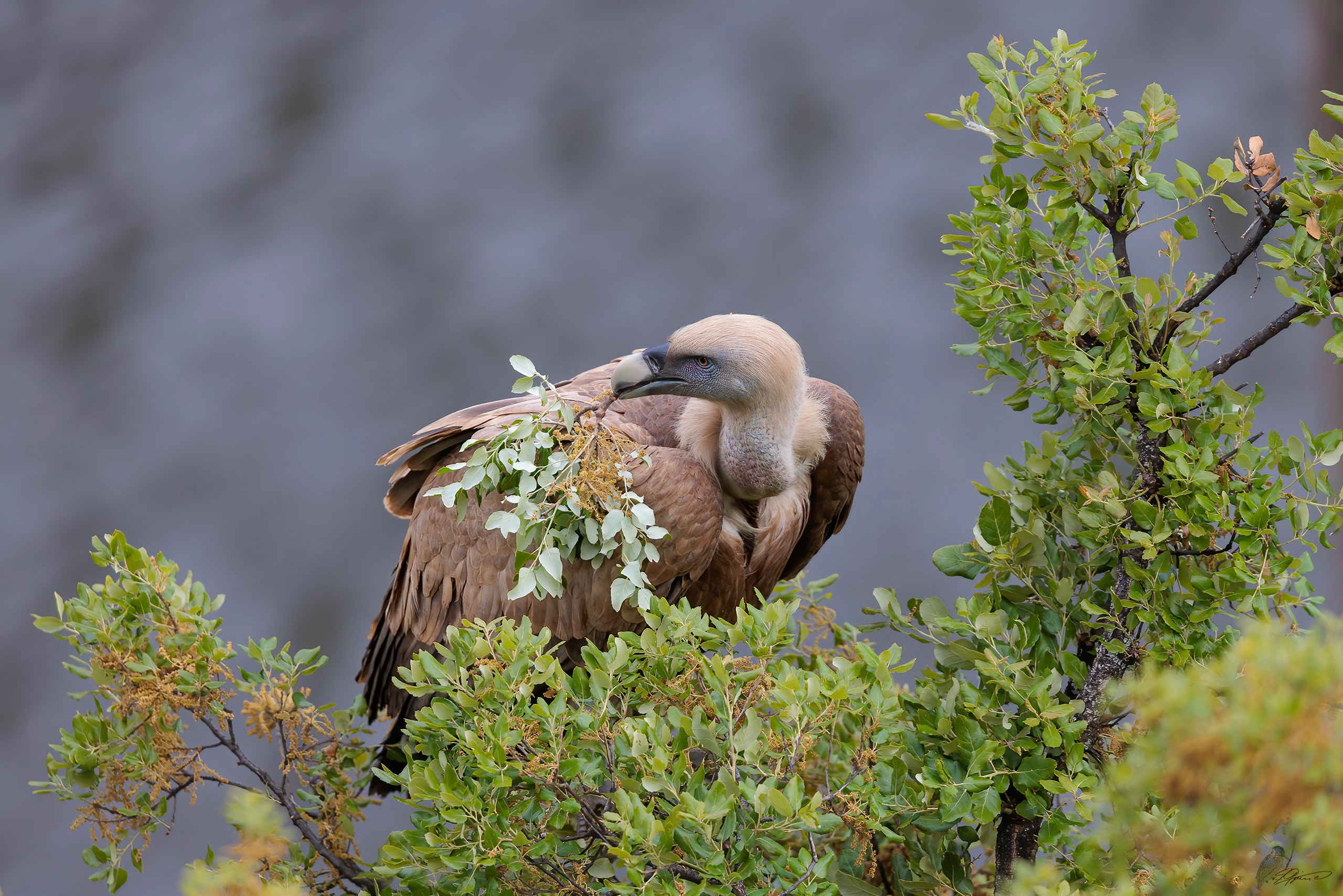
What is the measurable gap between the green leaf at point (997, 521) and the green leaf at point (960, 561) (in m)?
0.04

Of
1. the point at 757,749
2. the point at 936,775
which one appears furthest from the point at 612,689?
the point at 936,775

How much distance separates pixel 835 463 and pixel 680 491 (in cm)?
42

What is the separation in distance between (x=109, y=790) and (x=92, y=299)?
119 inches

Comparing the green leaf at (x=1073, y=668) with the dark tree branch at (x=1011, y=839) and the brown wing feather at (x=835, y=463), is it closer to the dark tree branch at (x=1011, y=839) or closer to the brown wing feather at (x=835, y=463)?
the dark tree branch at (x=1011, y=839)

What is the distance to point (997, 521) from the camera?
4.05ft

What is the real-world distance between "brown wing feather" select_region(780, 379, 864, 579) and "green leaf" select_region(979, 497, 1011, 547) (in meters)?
0.63

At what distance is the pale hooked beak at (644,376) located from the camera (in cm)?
150

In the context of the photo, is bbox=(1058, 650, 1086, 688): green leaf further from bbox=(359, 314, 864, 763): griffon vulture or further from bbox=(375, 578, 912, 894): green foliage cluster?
bbox=(359, 314, 864, 763): griffon vulture

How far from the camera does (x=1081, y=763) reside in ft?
3.78

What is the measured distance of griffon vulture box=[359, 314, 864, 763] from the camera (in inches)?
61.1

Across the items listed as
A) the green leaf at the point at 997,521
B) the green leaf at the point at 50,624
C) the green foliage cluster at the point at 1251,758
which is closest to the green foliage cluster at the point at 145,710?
the green leaf at the point at 50,624

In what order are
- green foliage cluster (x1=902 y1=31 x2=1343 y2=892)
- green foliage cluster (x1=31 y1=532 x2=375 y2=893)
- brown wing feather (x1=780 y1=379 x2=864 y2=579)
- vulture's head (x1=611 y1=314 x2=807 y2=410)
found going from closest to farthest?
1. green foliage cluster (x1=902 y1=31 x2=1343 y2=892)
2. green foliage cluster (x1=31 y1=532 x2=375 y2=893)
3. vulture's head (x1=611 y1=314 x2=807 y2=410)
4. brown wing feather (x1=780 y1=379 x2=864 y2=579)

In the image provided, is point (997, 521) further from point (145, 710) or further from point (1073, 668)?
point (145, 710)

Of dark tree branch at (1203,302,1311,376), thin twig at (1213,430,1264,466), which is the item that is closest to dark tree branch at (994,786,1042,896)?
thin twig at (1213,430,1264,466)
